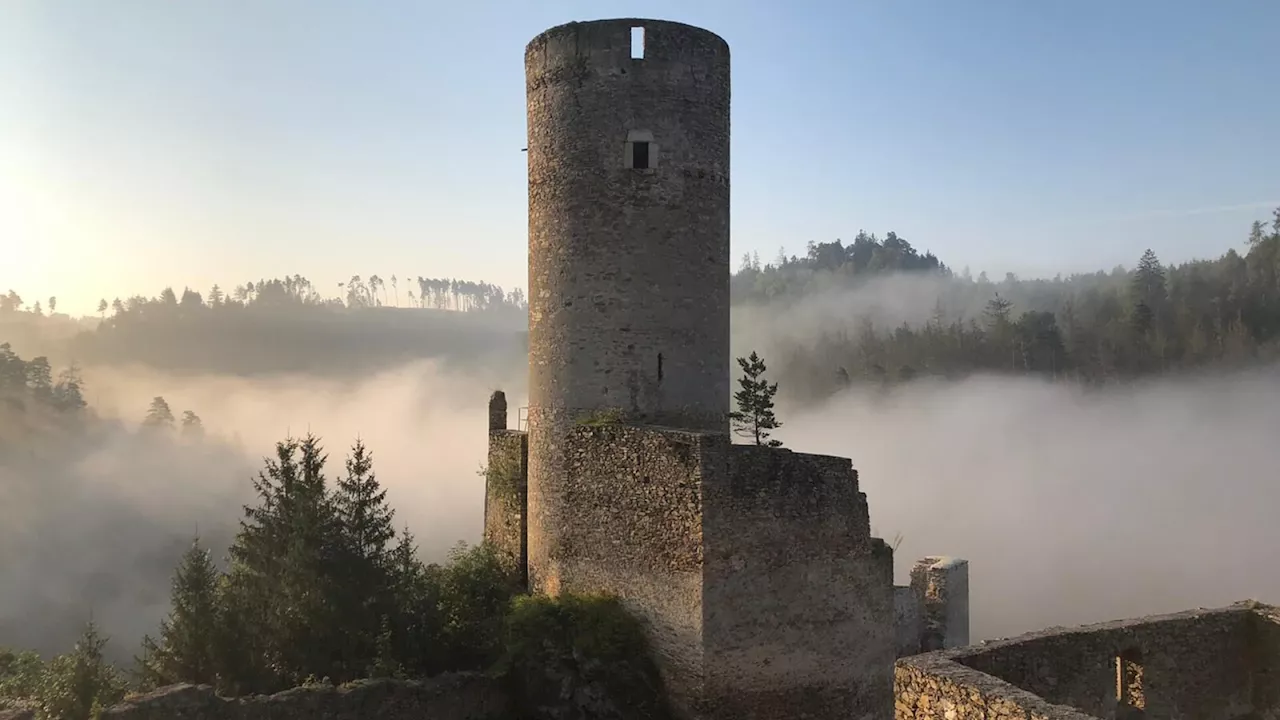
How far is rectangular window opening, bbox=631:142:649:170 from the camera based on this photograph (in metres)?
14.3

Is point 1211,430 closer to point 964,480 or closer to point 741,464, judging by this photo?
point 964,480

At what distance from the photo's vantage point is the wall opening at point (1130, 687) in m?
9.47

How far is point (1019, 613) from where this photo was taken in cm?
4819

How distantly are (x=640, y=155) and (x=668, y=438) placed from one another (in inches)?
214

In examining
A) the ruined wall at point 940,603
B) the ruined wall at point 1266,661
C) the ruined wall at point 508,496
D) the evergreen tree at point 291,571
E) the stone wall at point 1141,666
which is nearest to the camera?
the stone wall at point 1141,666

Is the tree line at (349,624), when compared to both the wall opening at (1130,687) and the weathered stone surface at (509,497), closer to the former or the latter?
the weathered stone surface at (509,497)

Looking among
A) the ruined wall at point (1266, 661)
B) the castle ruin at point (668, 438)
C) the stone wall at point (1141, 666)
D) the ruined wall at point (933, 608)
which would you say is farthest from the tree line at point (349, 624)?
the ruined wall at point (933, 608)

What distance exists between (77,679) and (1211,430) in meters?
108

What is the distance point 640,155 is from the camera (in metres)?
14.3

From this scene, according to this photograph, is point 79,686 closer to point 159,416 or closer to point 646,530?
point 646,530

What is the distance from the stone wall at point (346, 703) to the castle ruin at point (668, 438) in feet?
7.03

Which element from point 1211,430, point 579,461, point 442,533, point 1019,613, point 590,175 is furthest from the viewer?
point 1211,430

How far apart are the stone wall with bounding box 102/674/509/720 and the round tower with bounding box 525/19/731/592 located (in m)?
2.16

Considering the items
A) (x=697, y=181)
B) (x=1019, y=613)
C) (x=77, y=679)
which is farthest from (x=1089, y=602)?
(x=77, y=679)
